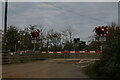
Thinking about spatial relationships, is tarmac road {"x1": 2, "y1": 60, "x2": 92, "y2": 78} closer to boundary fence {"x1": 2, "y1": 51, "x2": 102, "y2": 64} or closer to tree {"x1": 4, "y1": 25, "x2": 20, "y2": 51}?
boundary fence {"x1": 2, "y1": 51, "x2": 102, "y2": 64}

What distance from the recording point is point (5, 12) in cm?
2648

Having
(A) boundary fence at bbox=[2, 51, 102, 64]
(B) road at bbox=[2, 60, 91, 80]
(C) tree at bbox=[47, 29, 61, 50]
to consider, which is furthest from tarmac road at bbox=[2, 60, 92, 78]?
(C) tree at bbox=[47, 29, 61, 50]

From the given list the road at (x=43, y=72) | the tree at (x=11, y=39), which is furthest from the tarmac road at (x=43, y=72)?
the tree at (x=11, y=39)

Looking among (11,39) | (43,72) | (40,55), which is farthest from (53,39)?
(43,72)

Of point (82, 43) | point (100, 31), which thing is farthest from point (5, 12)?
point (82, 43)

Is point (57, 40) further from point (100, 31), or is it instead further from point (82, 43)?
point (100, 31)

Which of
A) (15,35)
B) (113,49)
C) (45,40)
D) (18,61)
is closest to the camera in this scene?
(113,49)

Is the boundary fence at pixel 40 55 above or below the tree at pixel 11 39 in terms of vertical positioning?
below

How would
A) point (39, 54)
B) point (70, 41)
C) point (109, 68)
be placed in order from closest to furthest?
point (109, 68) < point (39, 54) < point (70, 41)

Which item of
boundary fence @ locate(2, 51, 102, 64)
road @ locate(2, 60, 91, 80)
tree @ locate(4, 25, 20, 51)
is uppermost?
tree @ locate(4, 25, 20, 51)

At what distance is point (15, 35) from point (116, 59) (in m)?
24.8

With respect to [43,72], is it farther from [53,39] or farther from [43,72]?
[53,39]

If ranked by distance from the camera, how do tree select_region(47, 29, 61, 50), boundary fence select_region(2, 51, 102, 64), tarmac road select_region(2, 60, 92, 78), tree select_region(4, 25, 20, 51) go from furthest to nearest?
tree select_region(47, 29, 61, 50) < tree select_region(4, 25, 20, 51) < boundary fence select_region(2, 51, 102, 64) < tarmac road select_region(2, 60, 92, 78)

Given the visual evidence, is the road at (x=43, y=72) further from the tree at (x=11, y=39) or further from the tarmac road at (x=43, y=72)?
the tree at (x=11, y=39)
